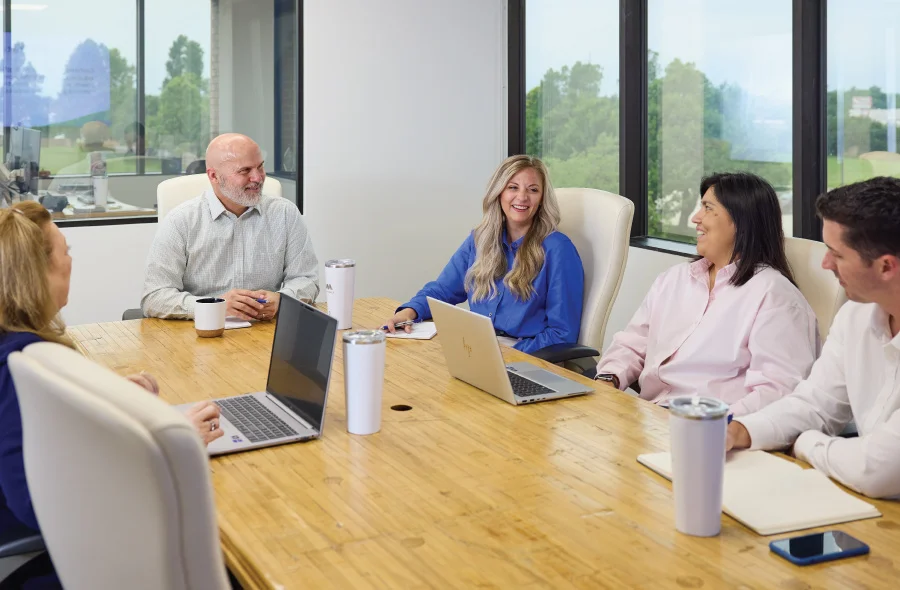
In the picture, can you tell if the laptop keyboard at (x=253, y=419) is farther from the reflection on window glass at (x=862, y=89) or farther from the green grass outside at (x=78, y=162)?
the green grass outside at (x=78, y=162)

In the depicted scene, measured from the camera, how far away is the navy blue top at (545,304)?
10.4 feet

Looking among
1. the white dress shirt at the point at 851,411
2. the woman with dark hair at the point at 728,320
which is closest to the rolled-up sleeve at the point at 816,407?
the white dress shirt at the point at 851,411

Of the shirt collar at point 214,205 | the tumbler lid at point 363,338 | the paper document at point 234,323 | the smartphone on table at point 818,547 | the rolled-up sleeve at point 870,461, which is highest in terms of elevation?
the shirt collar at point 214,205

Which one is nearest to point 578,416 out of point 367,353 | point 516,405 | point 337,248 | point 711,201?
point 516,405

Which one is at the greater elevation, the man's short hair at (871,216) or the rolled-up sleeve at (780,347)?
the man's short hair at (871,216)

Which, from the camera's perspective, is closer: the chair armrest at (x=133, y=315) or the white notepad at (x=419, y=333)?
the white notepad at (x=419, y=333)

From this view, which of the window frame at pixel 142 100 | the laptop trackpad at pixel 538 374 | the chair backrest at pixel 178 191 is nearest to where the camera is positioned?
the laptop trackpad at pixel 538 374

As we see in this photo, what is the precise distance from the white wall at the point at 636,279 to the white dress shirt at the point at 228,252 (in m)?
1.63

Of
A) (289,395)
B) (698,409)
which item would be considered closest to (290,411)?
(289,395)

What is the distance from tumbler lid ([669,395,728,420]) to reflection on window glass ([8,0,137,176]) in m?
3.78

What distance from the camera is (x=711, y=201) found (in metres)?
2.71

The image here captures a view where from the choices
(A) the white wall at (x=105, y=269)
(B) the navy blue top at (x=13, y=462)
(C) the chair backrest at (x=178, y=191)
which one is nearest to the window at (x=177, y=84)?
(A) the white wall at (x=105, y=269)

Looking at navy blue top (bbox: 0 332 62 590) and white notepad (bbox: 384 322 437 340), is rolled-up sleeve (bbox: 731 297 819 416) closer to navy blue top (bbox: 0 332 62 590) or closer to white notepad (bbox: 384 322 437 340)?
white notepad (bbox: 384 322 437 340)

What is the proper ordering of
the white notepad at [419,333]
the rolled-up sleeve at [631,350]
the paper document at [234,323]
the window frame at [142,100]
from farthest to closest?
the window frame at [142,100]
the paper document at [234,323]
the white notepad at [419,333]
the rolled-up sleeve at [631,350]
